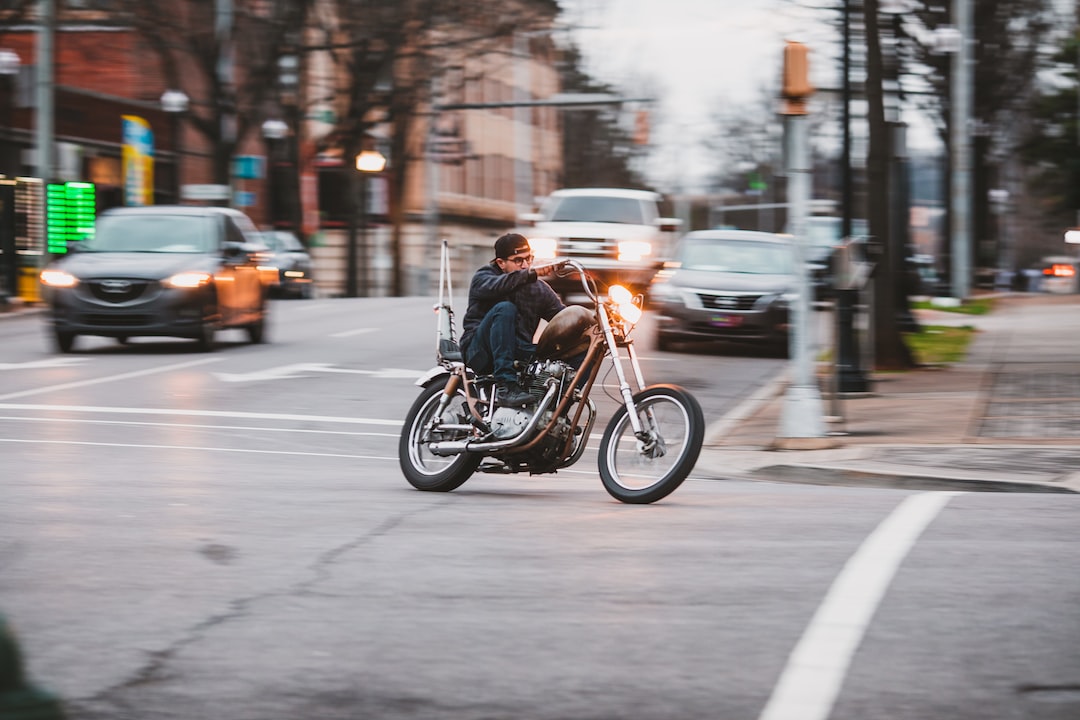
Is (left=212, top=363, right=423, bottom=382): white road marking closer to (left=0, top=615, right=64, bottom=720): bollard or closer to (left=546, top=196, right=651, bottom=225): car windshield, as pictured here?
(left=546, top=196, right=651, bottom=225): car windshield

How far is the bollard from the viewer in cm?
298

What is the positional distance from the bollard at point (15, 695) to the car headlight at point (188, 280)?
18515 mm

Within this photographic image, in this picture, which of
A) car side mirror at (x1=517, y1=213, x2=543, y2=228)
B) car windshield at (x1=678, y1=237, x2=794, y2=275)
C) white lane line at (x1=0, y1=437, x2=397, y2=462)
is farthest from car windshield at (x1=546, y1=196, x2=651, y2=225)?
white lane line at (x1=0, y1=437, x2=397, y2=462)

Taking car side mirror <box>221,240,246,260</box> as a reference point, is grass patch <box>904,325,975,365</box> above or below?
below

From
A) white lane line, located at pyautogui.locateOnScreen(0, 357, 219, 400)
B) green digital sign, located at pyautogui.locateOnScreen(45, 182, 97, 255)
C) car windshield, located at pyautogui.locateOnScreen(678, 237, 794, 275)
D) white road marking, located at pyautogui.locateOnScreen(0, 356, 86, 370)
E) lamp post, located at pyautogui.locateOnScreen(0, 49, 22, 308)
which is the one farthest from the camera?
green digital sign, located at pyautogui.locateOnScreen(45, 182, 97, 255)

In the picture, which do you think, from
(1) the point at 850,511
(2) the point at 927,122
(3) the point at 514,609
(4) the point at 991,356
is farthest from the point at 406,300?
(3) the point at 514,609

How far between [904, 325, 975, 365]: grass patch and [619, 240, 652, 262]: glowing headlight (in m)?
4.92

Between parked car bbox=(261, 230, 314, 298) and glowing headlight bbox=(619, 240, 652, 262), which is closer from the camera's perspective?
glowing headlight bbox=(619, 240, 652, 262)

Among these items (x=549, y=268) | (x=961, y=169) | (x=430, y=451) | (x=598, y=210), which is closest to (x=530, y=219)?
(x=598, y=210)

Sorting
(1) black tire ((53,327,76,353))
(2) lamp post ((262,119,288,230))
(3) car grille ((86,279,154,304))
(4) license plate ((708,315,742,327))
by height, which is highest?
(2) lamp post ((262,119,288,230))

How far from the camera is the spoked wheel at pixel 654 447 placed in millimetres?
9469

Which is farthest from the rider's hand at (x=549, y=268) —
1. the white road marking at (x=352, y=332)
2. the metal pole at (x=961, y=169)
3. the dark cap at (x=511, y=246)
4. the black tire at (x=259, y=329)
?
the metal pole at (x=961, y=169)

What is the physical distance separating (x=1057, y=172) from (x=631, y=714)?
54.8 metres

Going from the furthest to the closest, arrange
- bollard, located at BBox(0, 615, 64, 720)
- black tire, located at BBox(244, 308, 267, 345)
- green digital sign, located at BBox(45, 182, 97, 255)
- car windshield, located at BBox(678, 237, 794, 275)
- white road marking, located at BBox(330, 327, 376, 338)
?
green digital sign, located at BBox(45, 182, 97, 255) → white road marking, located at BBox(330, 327, 376, 338) → car windshield, located at BBox(678, 237, 794, 275) → black tire, located at BBox(244, 308, 267, 345) → bollard, located at BBox(0, 615, 64, 720)
